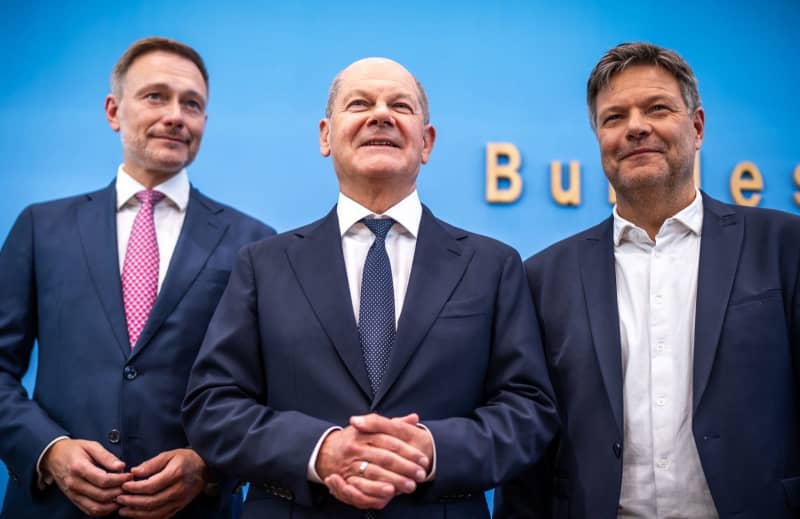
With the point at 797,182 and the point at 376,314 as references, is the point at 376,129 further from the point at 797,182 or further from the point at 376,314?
the point at 797,182

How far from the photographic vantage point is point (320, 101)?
10.7ft

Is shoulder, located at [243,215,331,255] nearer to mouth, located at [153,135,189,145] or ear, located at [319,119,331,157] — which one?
ear, located at [319,119,331,157]

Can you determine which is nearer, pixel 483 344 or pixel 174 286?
pixel 483 344

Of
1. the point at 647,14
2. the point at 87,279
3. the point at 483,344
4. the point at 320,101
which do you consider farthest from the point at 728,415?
the point at 647,14

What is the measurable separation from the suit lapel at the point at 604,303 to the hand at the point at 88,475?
1135 millimetres

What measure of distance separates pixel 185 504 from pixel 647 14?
2958 millimetres

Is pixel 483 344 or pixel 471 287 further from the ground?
pixel 471 287

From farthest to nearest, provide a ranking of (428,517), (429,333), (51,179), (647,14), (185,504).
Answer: (647,14), (51,179), (185,504), (429,333), (428,517)

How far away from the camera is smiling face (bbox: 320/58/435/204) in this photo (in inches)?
74.9

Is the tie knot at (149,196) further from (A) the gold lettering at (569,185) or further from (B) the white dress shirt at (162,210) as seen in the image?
(A) the gold lettering at (569,185)

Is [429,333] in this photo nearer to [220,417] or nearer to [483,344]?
[483,344]

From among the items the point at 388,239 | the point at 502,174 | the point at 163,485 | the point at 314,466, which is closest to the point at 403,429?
the point at 314,466

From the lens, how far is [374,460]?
57.4 inches

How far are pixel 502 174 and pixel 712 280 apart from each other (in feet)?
5.20
